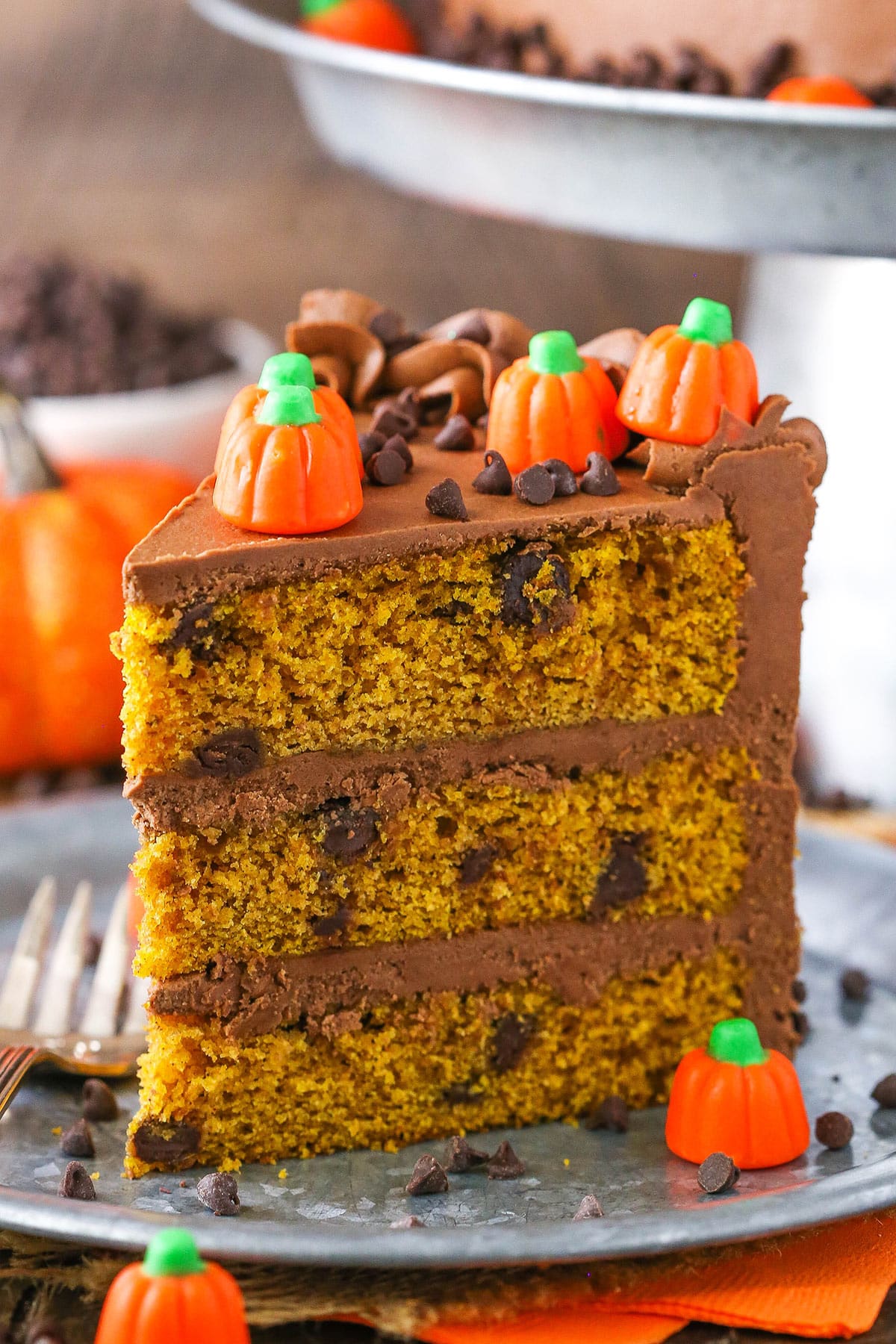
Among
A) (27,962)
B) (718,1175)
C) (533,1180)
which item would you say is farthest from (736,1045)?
(27,962)

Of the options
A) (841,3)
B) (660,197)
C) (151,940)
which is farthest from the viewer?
(841,3)

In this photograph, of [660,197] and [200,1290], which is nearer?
[200,1290]

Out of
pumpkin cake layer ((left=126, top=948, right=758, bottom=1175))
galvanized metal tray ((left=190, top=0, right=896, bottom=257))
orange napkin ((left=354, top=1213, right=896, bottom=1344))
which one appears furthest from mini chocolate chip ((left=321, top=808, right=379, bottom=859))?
galvanized metal tray ((left=190, top=0, right=896, bottom=257))

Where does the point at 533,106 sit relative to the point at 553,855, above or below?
above

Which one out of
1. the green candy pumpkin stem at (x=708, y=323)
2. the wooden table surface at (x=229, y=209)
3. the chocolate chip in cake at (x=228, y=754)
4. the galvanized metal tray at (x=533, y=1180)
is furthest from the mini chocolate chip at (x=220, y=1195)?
the wooden table surface at (x=229, y=209)

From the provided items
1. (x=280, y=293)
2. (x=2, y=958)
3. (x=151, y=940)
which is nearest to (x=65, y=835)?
(x=2, y=958)

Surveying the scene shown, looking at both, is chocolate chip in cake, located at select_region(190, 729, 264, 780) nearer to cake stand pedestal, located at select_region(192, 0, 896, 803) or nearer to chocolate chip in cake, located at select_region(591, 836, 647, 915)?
chocolate chip in cake, located at select_region(591, 836, 647, 915)

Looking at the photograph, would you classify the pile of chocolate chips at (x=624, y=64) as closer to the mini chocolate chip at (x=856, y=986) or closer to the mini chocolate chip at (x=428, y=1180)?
the mini chocolate chip at (x=856, y=986)

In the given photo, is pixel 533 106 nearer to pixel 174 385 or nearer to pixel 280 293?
pixel 174 385
